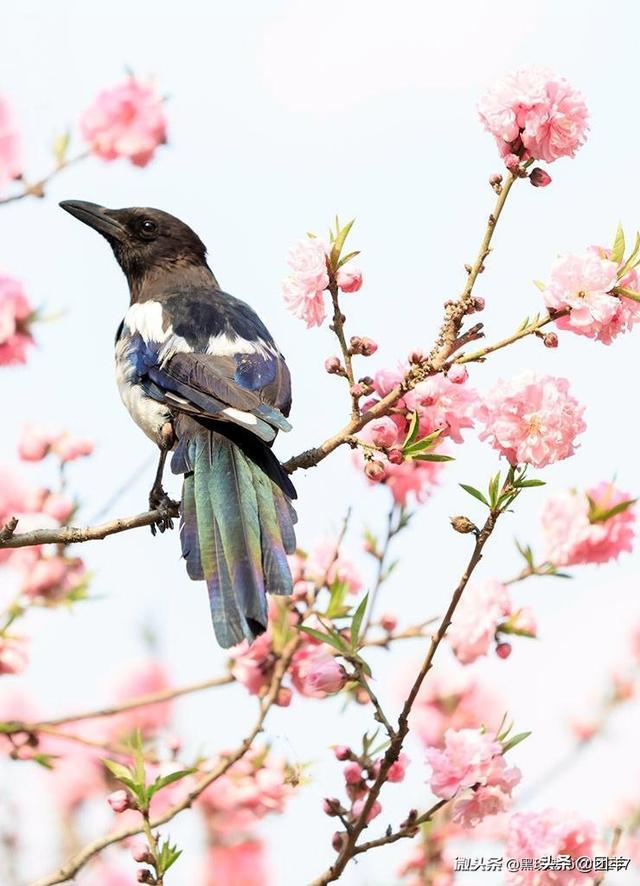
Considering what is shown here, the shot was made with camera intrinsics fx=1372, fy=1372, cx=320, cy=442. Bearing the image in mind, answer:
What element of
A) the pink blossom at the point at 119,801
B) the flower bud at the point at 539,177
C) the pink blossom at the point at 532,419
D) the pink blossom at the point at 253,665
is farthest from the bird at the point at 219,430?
the flower bud at the point at 539,177

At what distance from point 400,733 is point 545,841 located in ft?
2.76

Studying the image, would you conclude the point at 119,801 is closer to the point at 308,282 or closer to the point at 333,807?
the point at 333,807

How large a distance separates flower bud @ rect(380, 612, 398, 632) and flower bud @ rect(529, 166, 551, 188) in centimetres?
166

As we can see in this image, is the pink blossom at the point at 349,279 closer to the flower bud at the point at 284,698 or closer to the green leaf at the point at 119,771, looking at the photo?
the green leaf at the point at 119,771

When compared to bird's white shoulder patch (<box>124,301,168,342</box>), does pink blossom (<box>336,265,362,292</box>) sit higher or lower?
lower

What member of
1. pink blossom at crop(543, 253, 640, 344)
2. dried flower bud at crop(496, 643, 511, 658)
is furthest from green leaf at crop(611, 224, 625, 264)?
dried flower bud at crop(496, 643, 511, 658)

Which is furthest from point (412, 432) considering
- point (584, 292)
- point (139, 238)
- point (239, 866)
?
point (139, 238)

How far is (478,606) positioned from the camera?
3.86 meters

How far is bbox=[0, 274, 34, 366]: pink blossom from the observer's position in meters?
4.50

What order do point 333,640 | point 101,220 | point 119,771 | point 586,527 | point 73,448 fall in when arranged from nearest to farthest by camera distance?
point 333,640 → point 119,771 → point 586,527 → point 73,448 → point 101,220

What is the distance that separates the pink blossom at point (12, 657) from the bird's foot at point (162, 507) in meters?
0.60

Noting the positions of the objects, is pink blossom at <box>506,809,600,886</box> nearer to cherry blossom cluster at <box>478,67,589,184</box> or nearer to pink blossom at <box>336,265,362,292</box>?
pink blossom at <box>336,265,362,292</box>

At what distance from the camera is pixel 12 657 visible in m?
4.33

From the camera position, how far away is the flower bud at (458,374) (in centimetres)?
298
